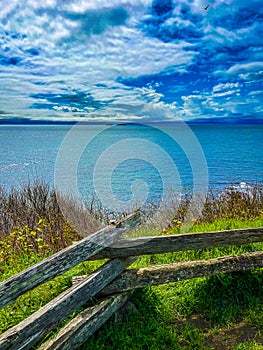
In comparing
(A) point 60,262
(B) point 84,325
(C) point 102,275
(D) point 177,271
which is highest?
(A) point 60,262

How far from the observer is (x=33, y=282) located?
288 cm

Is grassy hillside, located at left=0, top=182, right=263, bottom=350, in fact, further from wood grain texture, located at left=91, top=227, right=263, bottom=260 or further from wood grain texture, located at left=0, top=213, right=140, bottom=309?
wood grain texture, located at left=0, top=213, right=140, bottom=309

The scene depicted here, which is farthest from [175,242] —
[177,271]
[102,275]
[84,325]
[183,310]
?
[84,325]

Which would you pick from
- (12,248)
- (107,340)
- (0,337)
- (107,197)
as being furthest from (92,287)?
(107,197)

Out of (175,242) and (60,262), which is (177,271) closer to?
(175,242)

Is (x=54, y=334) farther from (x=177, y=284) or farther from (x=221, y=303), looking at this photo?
(x=221, y=303)

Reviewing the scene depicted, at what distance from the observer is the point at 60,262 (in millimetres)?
3090

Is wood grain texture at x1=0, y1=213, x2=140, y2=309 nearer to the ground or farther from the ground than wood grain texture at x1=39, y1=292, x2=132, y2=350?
farther from the ground


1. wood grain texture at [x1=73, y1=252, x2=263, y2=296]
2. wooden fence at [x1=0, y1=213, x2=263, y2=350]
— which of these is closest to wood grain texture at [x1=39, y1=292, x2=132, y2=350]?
wooden fence at [x1=0, y1=213, x2=263, y2=350]

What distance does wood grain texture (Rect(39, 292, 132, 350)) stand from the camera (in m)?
3.02

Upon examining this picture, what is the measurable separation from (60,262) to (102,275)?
558mm

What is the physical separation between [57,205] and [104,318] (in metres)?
4.30

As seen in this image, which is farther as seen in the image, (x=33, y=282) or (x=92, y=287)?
(x=92, y=287)

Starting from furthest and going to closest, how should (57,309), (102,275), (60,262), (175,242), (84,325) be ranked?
(175,242), (102,275), (84,325), (60,262), (57,309)
